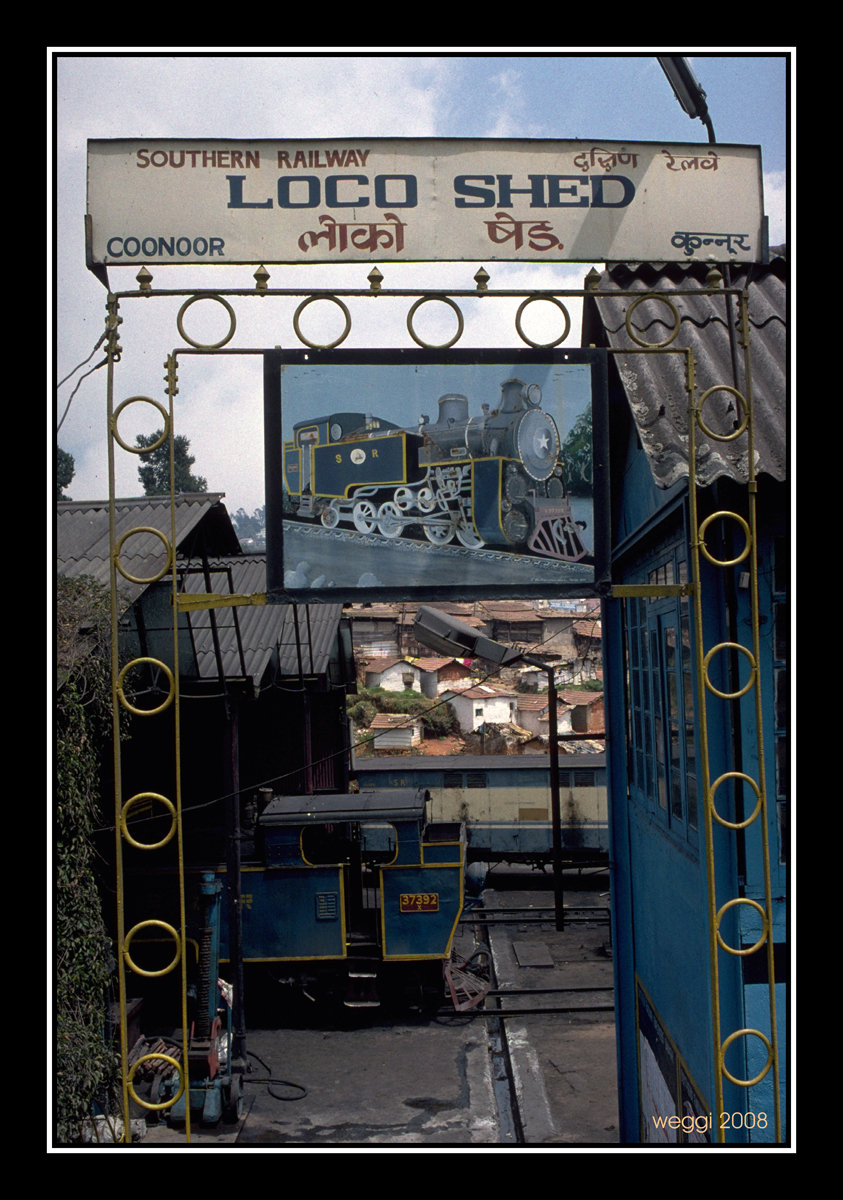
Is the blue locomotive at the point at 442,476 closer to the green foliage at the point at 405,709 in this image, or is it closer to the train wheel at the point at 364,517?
the train wheel at the point at 364,517

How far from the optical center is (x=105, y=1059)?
717 cm

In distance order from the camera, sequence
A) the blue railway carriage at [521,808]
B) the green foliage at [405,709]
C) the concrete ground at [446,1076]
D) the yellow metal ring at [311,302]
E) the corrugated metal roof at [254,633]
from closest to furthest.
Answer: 1. the yellow metal ring at [311,302]
2. the concrete ground at [446,1076]
3. the corrugated metal roof at [254,633]
4. the blue railway carriage at [521,808]
5. the green foliage at [405,709]

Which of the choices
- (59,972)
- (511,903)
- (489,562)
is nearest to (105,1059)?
(59,972)

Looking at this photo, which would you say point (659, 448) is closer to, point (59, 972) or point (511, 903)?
point (59, 972)

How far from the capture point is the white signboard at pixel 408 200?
10.0ft

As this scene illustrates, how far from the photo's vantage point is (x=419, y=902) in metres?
13.6

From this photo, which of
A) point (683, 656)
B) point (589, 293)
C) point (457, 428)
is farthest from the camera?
point (683, 656)

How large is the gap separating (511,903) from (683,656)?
16779 mm

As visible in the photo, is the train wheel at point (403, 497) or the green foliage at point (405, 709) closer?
the train wheel at point (403, 497)

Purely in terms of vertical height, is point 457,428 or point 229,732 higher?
point 457,428

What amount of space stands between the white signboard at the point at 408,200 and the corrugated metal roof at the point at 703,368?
10.9 inches

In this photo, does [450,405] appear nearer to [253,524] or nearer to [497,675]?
[497,675]

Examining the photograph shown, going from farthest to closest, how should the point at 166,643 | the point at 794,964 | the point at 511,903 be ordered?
the point at 511,903, the point at 166,643, the point at 794,964

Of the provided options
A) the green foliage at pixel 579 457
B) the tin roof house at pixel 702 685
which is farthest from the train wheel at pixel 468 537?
the tin roof house at pixel 702 685
